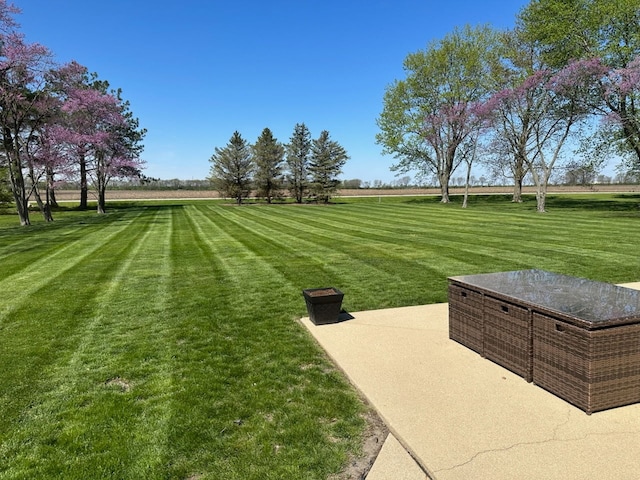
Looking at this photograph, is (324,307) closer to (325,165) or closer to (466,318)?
(466,318)

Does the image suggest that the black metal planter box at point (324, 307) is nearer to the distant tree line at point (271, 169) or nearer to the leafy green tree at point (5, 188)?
the leafy green tree at point (5, 188)

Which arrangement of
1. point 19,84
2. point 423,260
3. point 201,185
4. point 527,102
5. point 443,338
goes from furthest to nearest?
point 201,185 < point 527,102 < point 19,84 < point 423,260 < point 443,338

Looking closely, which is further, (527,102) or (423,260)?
(527,102)

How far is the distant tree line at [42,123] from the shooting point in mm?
19547

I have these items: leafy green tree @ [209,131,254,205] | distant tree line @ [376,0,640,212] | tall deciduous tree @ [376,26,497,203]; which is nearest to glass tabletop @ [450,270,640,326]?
distant tree line @ [376,0,640,212]

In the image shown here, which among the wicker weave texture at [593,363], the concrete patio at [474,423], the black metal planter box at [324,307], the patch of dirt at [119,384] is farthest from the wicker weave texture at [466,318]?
the patch of dirt at [119,384]

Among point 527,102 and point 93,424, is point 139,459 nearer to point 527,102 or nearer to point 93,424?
point 93,424

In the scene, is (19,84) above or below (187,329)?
above

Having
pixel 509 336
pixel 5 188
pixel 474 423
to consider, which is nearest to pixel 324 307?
pixel 509 336

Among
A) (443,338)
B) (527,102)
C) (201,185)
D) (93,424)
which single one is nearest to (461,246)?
(443,338)

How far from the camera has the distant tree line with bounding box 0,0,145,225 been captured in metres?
19.5

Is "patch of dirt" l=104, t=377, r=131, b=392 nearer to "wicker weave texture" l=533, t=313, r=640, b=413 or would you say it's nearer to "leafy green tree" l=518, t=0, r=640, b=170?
"wicker weave texture" l=533, t=313, r=640, b=413

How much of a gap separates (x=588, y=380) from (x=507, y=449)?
88 cm

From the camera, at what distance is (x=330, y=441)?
9.32ft
